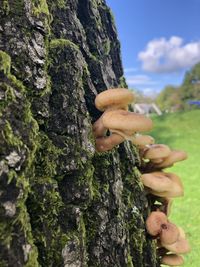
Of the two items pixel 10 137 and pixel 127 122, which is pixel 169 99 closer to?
pixel 127 122

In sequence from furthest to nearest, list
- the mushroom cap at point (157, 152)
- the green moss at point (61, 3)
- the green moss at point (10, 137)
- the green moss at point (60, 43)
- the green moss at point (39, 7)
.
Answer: the mushroom cap at point (157, 152) < the green moss at point (61, 3) < the green moss at point (60, 43) < the green moss at point (39, 7) < the green moss at point (10, 137)

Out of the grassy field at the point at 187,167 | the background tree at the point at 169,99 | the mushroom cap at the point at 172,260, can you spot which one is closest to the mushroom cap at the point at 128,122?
the mushroom cap at the point at 172,260

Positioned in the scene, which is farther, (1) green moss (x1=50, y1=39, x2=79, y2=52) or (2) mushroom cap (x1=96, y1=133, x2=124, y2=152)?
(2) mushroom cap (x1=96, y1=133, x2=124, y2=152)

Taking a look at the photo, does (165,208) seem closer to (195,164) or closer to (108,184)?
(108,184)

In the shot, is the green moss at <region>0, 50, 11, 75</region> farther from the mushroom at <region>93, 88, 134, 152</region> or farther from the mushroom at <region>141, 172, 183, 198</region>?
the mushroom at <region>141, 172, 183, 198</region>

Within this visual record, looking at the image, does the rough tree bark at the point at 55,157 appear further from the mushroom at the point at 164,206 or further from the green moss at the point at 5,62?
the mushroom at the point at 164,206

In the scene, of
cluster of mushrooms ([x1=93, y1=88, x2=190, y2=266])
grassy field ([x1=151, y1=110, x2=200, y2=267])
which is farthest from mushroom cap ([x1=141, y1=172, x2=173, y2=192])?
grassy field ([x1=151, y1=110, x2=200, y2=267])

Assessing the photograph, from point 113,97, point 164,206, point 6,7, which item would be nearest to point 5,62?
point 6,7
